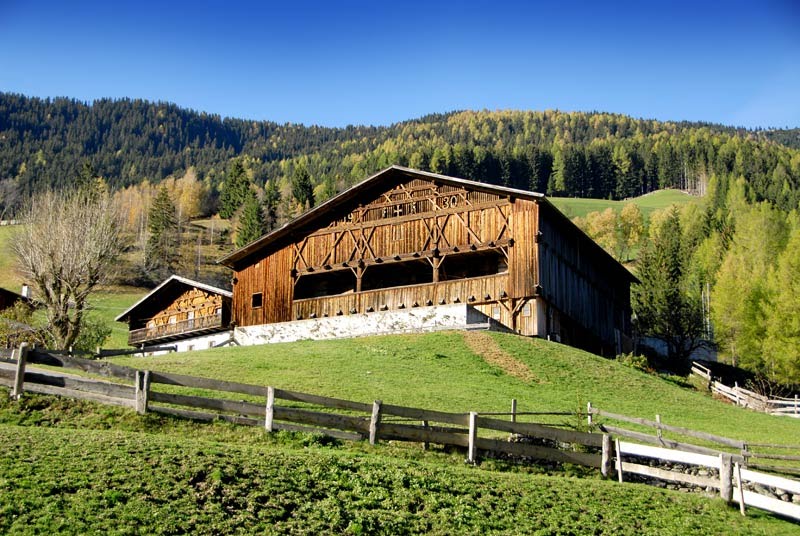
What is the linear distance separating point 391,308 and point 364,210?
6.51 metres

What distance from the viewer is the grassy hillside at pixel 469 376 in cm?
2847

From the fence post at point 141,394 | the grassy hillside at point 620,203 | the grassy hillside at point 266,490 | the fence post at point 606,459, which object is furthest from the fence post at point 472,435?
the grassy hillside at point 620,203

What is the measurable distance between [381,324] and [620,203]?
4780 inches

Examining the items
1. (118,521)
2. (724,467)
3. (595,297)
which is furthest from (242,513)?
(595,297)

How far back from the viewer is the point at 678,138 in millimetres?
192125

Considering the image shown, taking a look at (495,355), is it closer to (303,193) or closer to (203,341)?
(203,341)

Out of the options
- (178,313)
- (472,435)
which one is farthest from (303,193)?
(472,435)

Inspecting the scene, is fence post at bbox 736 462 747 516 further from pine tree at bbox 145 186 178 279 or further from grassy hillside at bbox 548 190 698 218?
grassy hillside at bbox 548 190 698 218

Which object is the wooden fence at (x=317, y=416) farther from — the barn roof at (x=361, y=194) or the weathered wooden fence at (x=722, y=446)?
the barn roof at (x=361, y=194)

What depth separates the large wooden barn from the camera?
151 feet

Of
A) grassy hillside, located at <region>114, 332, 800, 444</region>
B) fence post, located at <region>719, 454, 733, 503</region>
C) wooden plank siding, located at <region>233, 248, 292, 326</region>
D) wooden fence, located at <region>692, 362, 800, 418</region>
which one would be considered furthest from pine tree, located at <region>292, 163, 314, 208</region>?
fence post, located at <region>719, 454, 733, 503</region>

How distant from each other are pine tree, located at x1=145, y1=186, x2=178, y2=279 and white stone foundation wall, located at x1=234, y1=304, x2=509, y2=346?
51.1m

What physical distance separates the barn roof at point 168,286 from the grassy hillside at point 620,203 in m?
91.4

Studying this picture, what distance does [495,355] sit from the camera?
1467 inches
